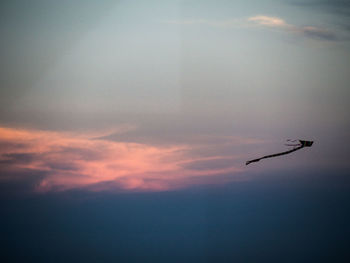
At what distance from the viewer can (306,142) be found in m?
18.9
